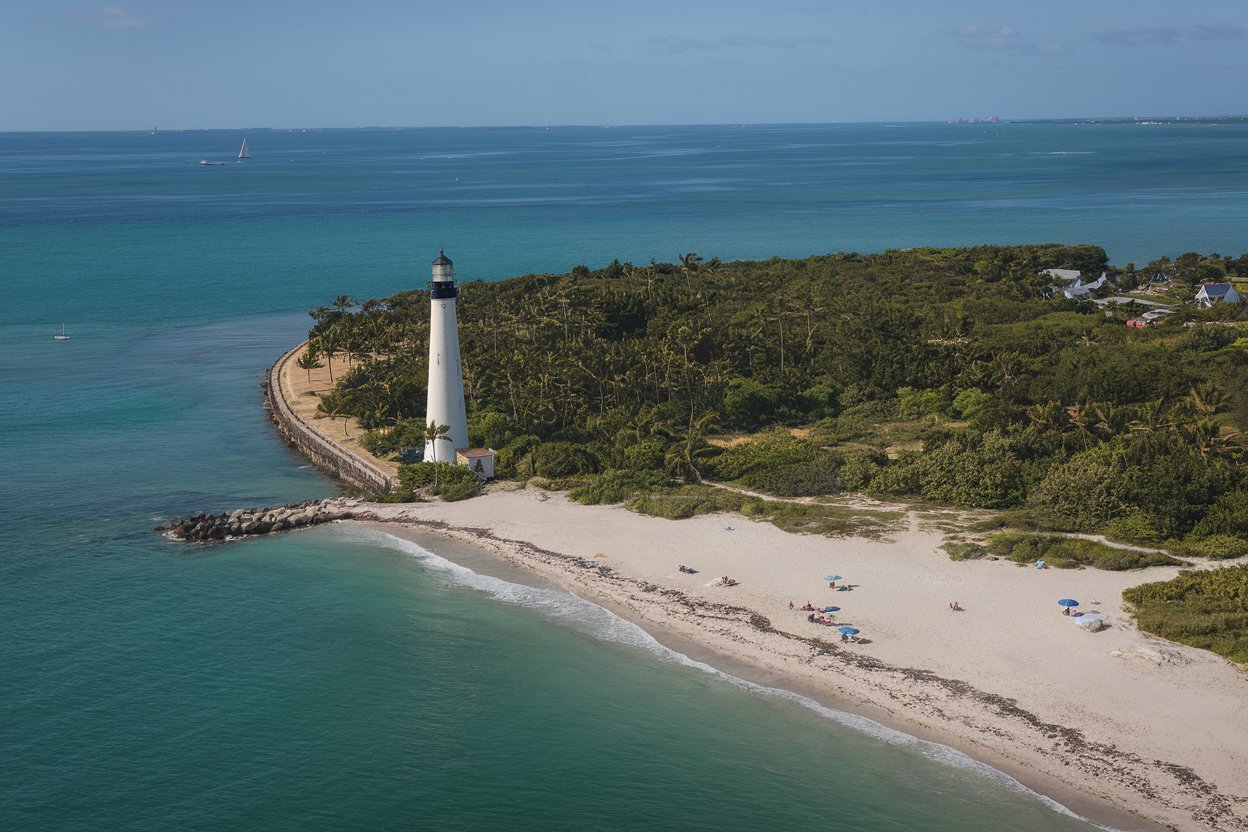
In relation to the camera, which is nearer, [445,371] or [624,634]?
[624,634]

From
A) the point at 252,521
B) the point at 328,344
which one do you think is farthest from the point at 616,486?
the point at 328,344

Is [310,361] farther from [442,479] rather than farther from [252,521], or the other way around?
[252,521]

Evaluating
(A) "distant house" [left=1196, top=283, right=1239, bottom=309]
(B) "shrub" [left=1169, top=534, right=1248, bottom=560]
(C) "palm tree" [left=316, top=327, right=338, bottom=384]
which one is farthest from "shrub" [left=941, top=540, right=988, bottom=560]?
(A) "distant house" [left=1196, top=283, right=1239, bottom=309]

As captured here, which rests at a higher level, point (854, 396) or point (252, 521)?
point (854, 396)

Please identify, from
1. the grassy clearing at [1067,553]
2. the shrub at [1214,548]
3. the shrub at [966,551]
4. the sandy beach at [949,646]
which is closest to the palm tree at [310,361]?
the sandy beach at [949,646]

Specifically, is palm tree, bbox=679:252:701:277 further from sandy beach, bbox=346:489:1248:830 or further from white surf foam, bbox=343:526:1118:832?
white surf foam, bbox=343:526:1118:832

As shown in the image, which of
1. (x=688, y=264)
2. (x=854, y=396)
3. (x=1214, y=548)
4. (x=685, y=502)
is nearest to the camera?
(x=1214, y=548)

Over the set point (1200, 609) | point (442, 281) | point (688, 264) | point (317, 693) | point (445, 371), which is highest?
point (442, 281)
